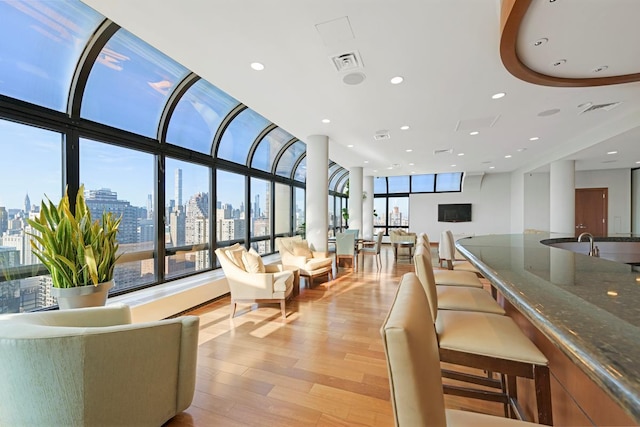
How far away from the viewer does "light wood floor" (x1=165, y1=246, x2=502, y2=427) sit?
5.64 ft

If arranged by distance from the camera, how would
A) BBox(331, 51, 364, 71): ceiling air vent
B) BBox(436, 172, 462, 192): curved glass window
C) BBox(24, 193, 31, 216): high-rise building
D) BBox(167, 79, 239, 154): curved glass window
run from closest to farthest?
BBox(24, 193, 31, 216): high-rise building, BBox(331, 51, 364, 71): ceiling air vent, BBox(167, 79, 239, 154): curved glass window, BBox(436, 172, 462, 192): curved glass window

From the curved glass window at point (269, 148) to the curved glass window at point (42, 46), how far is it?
3.16 meters

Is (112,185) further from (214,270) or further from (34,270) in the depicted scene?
(214,270)

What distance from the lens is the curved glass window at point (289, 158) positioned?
6.58 meters

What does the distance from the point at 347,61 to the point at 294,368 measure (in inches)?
116

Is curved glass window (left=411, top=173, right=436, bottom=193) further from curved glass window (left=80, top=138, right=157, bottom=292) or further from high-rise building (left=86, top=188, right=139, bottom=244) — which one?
high-rise building (left=86, top=188, right=139, bottom=244)

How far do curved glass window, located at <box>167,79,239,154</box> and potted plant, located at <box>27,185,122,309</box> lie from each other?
2.08 meters

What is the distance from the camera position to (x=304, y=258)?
4.61 meters

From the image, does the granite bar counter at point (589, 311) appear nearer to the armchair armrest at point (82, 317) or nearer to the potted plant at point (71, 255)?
the armchair armrest at point (82, 317)

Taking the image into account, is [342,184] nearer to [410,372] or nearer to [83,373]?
[83,373]

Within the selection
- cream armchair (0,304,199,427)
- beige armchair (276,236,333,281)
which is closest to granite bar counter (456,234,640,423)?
cream armchair (0,304,199,427)

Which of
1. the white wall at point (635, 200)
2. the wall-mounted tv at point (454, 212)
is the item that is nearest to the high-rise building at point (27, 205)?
the wall-mounted tv at point (454, 212)

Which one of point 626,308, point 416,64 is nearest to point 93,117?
point 416,64

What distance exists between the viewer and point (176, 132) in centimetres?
388
